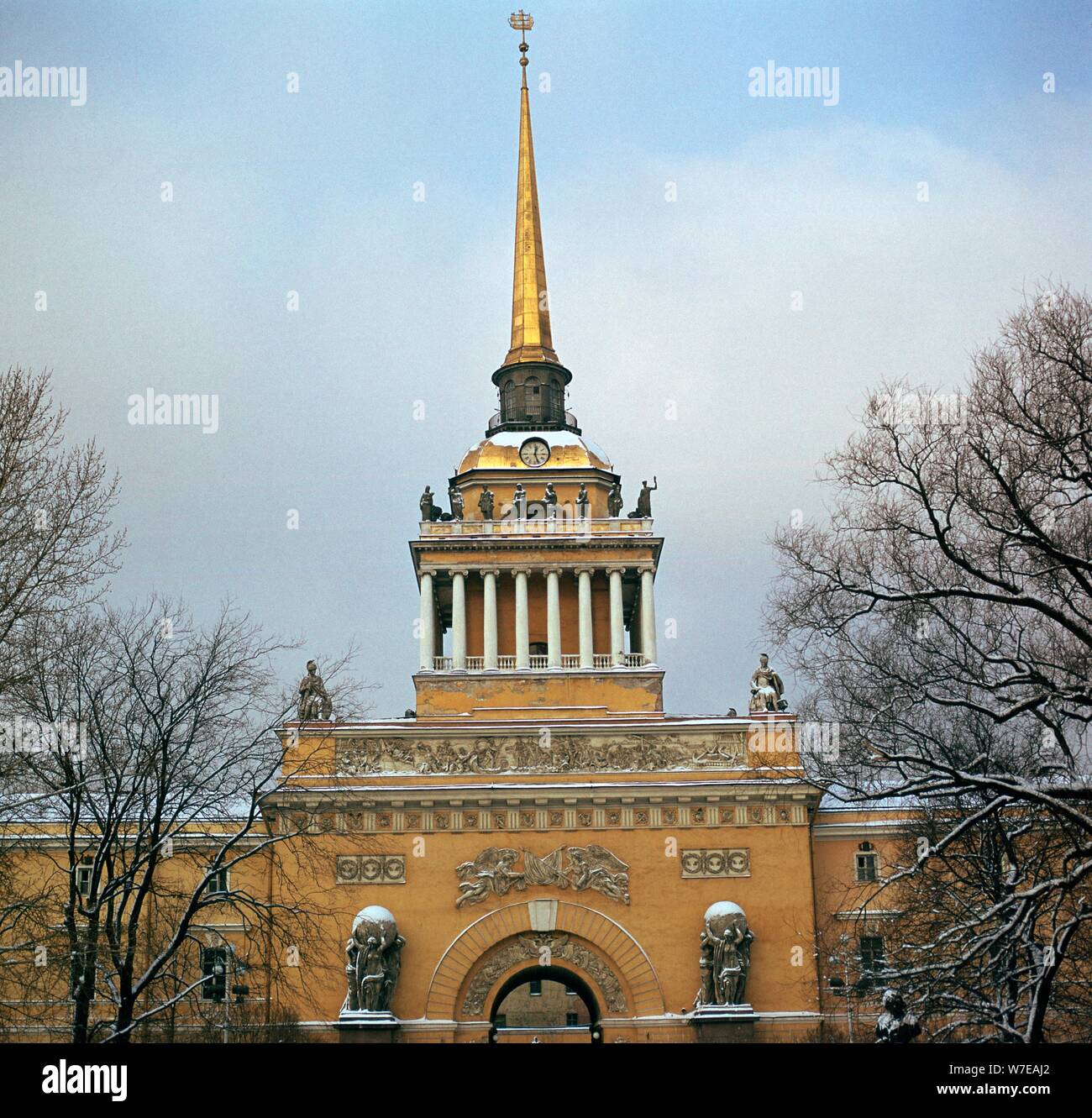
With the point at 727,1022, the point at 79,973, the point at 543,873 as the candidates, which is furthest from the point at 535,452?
the point at 79,973

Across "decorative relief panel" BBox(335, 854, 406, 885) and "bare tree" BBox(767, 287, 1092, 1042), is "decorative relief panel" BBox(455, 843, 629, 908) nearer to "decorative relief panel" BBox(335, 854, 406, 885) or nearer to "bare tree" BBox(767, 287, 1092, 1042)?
"decorative relief panel" BBox(335, 854, 406, 885)

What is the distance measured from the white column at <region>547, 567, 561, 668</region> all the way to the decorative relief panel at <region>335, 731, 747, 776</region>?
19.9 feet

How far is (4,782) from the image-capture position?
18.2m

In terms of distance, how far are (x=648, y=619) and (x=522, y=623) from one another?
3451mm

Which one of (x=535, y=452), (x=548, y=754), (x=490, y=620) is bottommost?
(x=548, y=754)

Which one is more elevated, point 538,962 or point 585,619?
point 585,619

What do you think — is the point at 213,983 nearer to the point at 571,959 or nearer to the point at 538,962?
the point at 538,962

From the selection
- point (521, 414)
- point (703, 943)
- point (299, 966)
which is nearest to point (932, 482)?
point (703, 943)

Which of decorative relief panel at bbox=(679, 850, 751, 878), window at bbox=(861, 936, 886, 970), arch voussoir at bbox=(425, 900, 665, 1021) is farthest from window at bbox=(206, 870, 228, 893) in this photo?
window at bbox=(861, 936, 886, 970)

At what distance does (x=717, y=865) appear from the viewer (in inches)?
1277

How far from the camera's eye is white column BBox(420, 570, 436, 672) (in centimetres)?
4062

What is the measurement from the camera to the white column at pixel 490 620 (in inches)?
1566

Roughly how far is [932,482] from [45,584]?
10114mm
